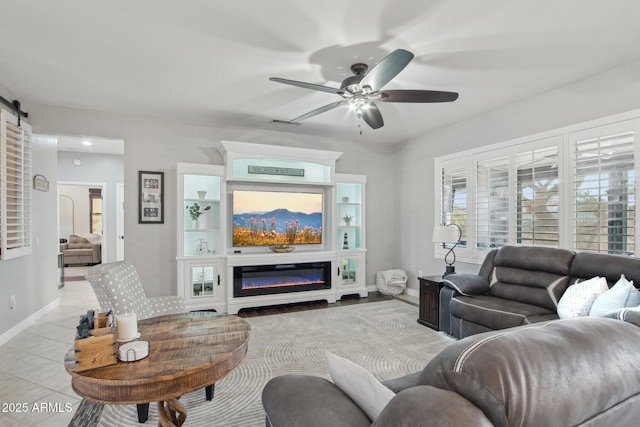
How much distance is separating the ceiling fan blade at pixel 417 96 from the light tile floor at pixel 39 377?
341 cm

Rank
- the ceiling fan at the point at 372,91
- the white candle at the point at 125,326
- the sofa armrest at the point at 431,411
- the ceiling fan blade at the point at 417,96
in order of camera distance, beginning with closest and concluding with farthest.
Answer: the sofa armrest at the point at 431,411 < the white candle at the point at 125,326 < the ceiling fan at the point at 372,91 < the ceiling fan blade at the point at 417,96

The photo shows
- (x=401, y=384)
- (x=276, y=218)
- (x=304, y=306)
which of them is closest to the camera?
(x=401, y=384)

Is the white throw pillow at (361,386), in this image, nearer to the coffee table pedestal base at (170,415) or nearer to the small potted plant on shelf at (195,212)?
the coffee table pedestal base at (170,415)

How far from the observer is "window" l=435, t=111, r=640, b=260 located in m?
3.07

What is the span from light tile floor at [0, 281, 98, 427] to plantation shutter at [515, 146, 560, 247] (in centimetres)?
463

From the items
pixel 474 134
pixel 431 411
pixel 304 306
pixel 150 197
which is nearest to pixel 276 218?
pixel 304 306

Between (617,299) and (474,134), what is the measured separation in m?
2.82

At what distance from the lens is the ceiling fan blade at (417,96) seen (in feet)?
9.08

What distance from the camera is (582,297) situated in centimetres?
262

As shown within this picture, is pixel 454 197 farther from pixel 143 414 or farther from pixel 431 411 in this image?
pixel 431 411

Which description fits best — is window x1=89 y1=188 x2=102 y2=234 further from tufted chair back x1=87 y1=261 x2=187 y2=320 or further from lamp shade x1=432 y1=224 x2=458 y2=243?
lamp shade x1=432 y1=224 x2=458 y2=243

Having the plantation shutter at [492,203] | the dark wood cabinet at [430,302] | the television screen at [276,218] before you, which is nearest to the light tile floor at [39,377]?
the television screen at [276,218]

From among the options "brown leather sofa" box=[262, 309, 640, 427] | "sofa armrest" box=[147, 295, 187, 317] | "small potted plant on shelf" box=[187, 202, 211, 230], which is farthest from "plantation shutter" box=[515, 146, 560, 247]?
"small potted plant on shelf" box=[187, 202, 211, 230]

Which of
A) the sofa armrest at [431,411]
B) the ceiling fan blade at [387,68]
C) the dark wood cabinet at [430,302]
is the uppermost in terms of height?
the ceiling fan blade at [387,68]
